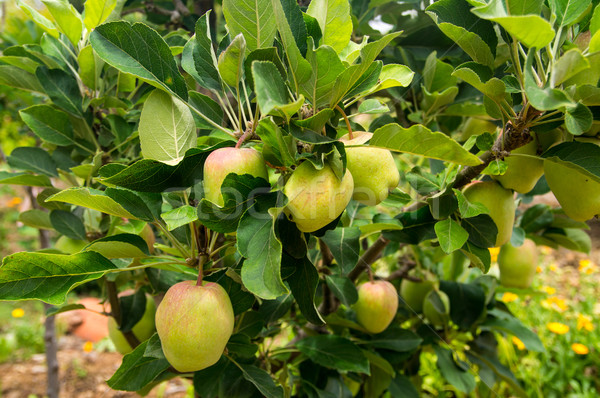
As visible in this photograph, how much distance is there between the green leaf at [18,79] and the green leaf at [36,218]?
244 mm

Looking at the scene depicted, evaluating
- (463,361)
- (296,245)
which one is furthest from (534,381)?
(296,245)

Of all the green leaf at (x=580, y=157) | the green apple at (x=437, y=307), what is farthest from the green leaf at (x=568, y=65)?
the green apple at (x=437, y=307)

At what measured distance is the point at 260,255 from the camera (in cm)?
50

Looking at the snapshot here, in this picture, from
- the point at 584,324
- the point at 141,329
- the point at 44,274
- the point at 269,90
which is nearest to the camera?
the point at 269,90

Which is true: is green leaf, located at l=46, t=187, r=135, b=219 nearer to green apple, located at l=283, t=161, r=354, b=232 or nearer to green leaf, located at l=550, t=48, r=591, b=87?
green apple, located at l=283, t=161, r=354, b=232

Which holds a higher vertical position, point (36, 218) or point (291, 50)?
point (291, 50)

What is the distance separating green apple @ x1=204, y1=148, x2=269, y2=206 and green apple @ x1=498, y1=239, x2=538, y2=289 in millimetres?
836

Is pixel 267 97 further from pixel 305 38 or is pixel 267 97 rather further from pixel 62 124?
pixel 62 124

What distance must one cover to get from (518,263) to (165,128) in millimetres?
923

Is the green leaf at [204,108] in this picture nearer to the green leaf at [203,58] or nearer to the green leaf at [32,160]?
the green leaf at [203,58]

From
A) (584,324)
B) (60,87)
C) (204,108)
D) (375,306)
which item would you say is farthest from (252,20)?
(584,324)

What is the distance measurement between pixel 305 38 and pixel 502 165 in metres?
0.31

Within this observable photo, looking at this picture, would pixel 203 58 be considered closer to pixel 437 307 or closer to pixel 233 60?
pixel 233 60

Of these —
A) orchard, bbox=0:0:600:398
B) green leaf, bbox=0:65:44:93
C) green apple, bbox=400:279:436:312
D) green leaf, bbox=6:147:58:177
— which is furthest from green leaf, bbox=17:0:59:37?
green apple, bbox=400:279:436:312
